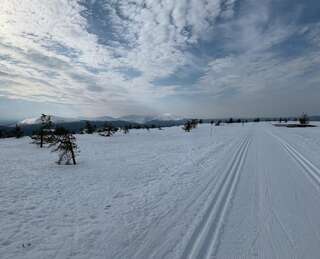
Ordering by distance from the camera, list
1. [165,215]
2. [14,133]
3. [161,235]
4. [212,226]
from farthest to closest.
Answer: [14,133], [165,215], [212,226], [161,235]

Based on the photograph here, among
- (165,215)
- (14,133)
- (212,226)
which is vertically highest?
(14,133)

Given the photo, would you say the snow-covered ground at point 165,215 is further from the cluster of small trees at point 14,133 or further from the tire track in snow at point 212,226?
the cluster of small trees at point 14,133

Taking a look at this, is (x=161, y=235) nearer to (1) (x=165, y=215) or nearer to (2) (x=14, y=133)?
(1) (x=165, y=215)

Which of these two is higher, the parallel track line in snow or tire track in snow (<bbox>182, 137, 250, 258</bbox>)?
tire track in snow (<bbox>182, 137, 250, 258</bbox>)

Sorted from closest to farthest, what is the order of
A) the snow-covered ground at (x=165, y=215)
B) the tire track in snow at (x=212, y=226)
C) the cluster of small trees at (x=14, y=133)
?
the tire track in snow at (x=212, y=226) < the snow-covered ground at (x=165, y=215) < the cluster of small trees at (x=14, y=133)

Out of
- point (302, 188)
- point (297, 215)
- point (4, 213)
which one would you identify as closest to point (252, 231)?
point (297, 215)

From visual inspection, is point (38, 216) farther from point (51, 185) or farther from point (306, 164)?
point (306, 164)

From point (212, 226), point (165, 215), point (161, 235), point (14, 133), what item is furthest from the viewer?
point (14, 133)

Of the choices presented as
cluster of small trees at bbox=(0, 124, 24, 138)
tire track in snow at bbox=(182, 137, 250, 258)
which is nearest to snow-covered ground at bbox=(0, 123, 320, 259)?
tire track in snow at bbox=(182, 137, 250, 258)

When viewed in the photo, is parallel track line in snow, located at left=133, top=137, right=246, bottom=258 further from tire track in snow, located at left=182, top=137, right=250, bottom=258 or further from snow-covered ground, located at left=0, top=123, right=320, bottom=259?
tire track in snow, located at left=182, top=137, right=250, bottom=258

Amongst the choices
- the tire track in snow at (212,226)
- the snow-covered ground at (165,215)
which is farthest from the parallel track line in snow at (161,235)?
the tire track in snow at (212,226)

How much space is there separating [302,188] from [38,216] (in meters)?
8.28

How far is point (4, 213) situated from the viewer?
6223 millimetres

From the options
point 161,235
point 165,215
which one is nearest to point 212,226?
point 161,235
